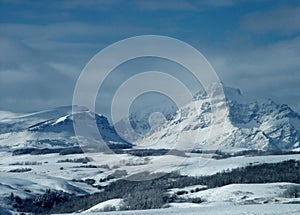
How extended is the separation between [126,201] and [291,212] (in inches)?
3279

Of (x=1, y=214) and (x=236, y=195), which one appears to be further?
(x=236, y=195)

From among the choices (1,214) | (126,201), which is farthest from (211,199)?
(1,214)

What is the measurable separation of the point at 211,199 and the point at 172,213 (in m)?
74.5

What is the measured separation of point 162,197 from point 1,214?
6155 cm

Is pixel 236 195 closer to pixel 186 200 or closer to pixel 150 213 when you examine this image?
pixel 186 200

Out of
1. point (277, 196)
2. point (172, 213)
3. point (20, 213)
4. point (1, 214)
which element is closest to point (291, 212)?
point (172, 213)

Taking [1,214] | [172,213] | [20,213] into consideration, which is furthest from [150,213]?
[20,213]

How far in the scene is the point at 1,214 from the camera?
485 feet

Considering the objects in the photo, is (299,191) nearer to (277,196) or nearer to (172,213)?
(277,196)

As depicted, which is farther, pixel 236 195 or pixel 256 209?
pixel 236 195

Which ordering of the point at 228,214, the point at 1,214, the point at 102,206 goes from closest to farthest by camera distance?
the point at 228,214
the point at 1,214
the point at 102,206

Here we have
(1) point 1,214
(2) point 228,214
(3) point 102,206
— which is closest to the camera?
(2) point 228,214

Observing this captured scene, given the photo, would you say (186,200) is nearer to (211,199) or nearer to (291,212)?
(211,199)

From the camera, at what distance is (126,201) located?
194 meters
